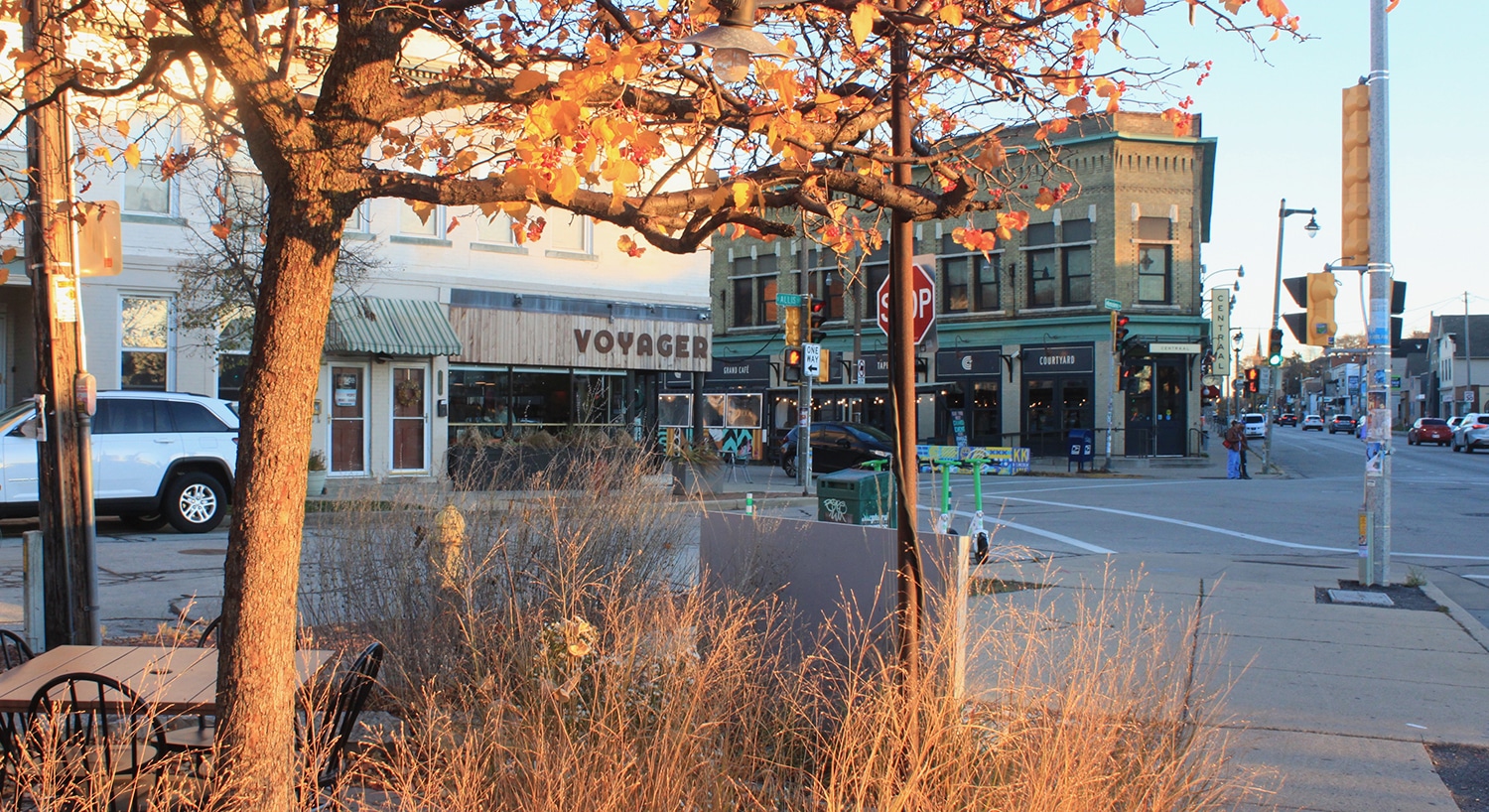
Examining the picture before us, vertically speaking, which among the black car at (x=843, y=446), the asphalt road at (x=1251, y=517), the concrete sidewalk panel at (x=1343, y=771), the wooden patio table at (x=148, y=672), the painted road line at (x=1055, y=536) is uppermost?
the wooden patio table at (x=148, y=672)

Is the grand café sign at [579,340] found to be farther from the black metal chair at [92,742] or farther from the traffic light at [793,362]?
the black metal chair at [92,742]

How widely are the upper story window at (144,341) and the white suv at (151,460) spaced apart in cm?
505

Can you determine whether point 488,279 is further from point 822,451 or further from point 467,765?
point 467,765

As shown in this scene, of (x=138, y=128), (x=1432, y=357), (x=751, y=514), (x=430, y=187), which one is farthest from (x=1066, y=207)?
(x=1432, y=357)

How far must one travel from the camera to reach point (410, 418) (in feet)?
73.0

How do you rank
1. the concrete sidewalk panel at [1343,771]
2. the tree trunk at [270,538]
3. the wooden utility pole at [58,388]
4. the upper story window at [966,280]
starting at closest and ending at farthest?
the tree trunk at [270,538], the concrete sidewalk panel at [1343,771], the wooden utility pole at [58,388], the upper story window at [966,280]

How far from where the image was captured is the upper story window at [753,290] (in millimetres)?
43719

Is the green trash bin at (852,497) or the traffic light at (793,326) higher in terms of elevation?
the traffic light at (793,326)

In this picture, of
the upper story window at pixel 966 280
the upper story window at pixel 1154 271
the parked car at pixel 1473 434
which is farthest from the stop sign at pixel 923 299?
the parked car at pixel 1473 434

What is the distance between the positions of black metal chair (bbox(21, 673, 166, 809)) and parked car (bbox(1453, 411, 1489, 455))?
53.6 m

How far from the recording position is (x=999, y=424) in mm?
38188

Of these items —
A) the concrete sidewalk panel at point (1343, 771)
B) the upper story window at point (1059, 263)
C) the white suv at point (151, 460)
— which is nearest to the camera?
the concrete sidewalk panel at point (1343, 771)

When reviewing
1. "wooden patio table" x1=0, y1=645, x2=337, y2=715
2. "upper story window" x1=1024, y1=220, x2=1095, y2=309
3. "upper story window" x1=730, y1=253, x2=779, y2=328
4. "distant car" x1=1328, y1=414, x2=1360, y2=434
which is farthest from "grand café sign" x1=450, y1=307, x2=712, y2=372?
"distant car" x1=1328, y1=414, x2=1360, y2=434

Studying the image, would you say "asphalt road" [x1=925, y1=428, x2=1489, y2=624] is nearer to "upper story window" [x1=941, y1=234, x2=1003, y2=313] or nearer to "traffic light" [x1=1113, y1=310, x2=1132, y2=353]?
"traffic light" [x1=1113, y1=310, x2=1132, y2=353]
